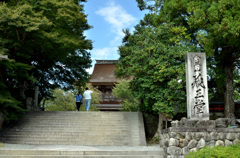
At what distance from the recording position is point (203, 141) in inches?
281

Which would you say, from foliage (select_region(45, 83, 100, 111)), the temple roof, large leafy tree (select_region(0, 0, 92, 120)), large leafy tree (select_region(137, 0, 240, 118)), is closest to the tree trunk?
large leafy tree (select_region(137, 0, 240, 118))

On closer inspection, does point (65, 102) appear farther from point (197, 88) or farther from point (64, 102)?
point (197, 88)

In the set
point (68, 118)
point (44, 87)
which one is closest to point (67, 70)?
point (44, 87)

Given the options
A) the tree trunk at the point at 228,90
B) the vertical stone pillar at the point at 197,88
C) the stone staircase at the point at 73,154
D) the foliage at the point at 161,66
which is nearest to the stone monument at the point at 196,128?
the vertical stone pillar at the point at 197,88

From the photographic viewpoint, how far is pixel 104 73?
28266 millimetres

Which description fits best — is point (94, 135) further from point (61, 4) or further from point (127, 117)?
point (61, 4)

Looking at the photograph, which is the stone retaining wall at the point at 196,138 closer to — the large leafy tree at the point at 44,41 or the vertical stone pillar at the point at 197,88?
the vertical stone pillar at the point at 197,88

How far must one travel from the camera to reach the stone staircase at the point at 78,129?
36.0 feet

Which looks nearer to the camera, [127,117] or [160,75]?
[160,75]

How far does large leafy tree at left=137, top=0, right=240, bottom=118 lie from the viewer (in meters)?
10.5

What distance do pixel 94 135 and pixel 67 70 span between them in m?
7.83

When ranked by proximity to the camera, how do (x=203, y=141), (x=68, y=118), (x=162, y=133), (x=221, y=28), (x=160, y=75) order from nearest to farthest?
1. (x=203, y=141)
2. (x=162, y=133)
3. (x=221, y=28)
4. (x=160, y=75)
5. (x=68, y=118)

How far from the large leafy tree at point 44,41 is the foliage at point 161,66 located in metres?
4.16

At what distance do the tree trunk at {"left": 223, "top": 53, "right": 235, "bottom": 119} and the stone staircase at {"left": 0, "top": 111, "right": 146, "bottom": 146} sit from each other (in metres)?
4.57
